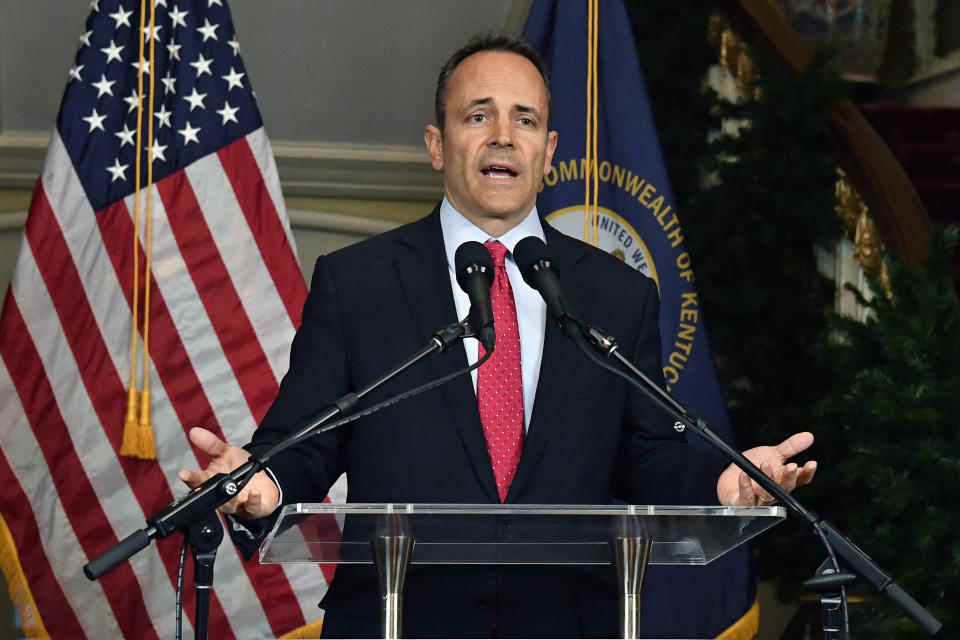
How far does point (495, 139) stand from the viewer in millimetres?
2240

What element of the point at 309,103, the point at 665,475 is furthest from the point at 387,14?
the point at 665,475

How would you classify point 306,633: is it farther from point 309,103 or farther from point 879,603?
point 309,103

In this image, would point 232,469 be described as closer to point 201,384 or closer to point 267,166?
point 201,384

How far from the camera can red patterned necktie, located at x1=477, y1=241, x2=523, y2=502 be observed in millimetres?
2047

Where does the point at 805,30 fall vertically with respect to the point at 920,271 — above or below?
above

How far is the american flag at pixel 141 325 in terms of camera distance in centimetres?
340

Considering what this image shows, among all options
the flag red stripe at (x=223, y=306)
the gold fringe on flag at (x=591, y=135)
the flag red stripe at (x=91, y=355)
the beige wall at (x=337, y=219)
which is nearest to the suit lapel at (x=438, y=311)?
the gold fringe on flag at (x=591, y=135)

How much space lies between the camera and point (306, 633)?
11.3ft

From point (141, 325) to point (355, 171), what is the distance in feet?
5.05

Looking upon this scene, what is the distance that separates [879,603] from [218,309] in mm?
1777

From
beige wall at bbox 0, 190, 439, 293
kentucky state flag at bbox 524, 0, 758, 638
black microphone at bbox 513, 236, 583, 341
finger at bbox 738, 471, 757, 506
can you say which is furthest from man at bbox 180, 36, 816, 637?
beige wall at bbox 0, 190, 439, 293

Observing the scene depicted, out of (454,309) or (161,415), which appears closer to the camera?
(454,309)

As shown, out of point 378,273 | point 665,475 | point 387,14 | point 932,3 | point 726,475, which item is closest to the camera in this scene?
point 726,475

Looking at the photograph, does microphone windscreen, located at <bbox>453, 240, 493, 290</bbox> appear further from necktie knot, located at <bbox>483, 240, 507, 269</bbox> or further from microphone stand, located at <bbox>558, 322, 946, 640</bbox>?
necktie knot, located at <bbox>483, 240, 507, 269</bbox>
